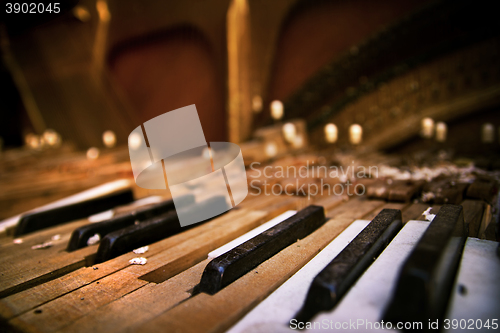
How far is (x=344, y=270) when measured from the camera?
725 millimetres

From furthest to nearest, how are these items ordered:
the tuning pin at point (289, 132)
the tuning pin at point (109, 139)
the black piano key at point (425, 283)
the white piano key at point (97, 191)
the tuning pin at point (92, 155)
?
the tuning pin at point (109, 139) < the tuning pin at point (92, 155) < the tuning pin at point (289, 132) < the white piano key at point (97, 191) < the black piano key at point (425, 283)

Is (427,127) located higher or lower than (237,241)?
higher

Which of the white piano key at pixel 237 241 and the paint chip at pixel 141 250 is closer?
the white piano key at pixel 237 241

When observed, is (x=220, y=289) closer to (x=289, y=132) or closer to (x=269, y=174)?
(x=269, y=174)

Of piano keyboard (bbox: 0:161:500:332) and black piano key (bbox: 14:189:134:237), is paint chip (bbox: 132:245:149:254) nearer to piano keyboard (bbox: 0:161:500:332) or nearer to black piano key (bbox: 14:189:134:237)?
piano keyboard (bbox: 0:161:500:332)

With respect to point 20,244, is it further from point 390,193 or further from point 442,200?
point 442,200

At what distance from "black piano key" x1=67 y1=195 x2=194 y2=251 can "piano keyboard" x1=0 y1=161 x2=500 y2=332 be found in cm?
5

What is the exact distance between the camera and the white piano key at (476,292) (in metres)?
0.58

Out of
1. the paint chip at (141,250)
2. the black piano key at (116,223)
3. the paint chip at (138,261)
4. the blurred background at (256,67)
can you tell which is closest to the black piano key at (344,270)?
the paint chip at (138,261)

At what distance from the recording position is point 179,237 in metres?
1.31

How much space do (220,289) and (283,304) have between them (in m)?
0.19

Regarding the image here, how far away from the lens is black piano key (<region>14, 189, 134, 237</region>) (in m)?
1.57

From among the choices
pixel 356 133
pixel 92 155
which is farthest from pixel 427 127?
pixel 92 155

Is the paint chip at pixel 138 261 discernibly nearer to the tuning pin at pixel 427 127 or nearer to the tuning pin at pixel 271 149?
the tuning pin at pixel 271 149
